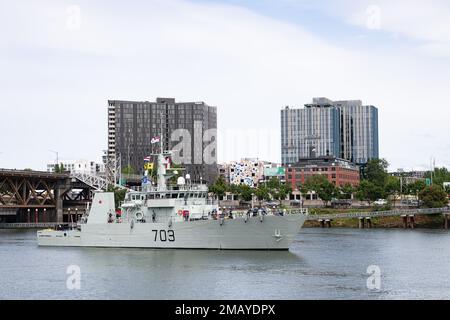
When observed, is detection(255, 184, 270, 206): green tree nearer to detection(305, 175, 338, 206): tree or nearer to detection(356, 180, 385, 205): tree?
detection(305, 175, 338, 206): tree

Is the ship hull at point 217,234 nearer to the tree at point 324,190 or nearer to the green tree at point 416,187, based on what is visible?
the tree at point 324,190

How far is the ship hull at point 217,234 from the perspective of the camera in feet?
253

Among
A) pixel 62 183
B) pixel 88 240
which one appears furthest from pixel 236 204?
pixel 88 240

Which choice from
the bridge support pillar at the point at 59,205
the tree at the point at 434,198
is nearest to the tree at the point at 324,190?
the tree at the point at 434,198

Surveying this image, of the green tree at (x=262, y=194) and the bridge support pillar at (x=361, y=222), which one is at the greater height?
the green tree at (x=262, y=194)

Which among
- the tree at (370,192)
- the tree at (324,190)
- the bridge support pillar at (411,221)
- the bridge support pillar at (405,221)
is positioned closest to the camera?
the bridge support pillar at (411,221)

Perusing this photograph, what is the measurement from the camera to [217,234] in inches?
3073

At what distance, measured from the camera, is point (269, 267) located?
214 ft

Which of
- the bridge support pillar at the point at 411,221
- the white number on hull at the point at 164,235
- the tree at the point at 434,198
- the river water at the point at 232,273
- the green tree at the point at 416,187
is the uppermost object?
the green tree at the point at 416,187

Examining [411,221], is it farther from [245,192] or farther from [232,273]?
[232,273]

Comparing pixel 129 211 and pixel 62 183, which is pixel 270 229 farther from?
pixel 62 183

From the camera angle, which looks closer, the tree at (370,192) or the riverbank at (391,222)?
the riverbank at (391,222)

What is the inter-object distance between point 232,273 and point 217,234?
55.1 feet
